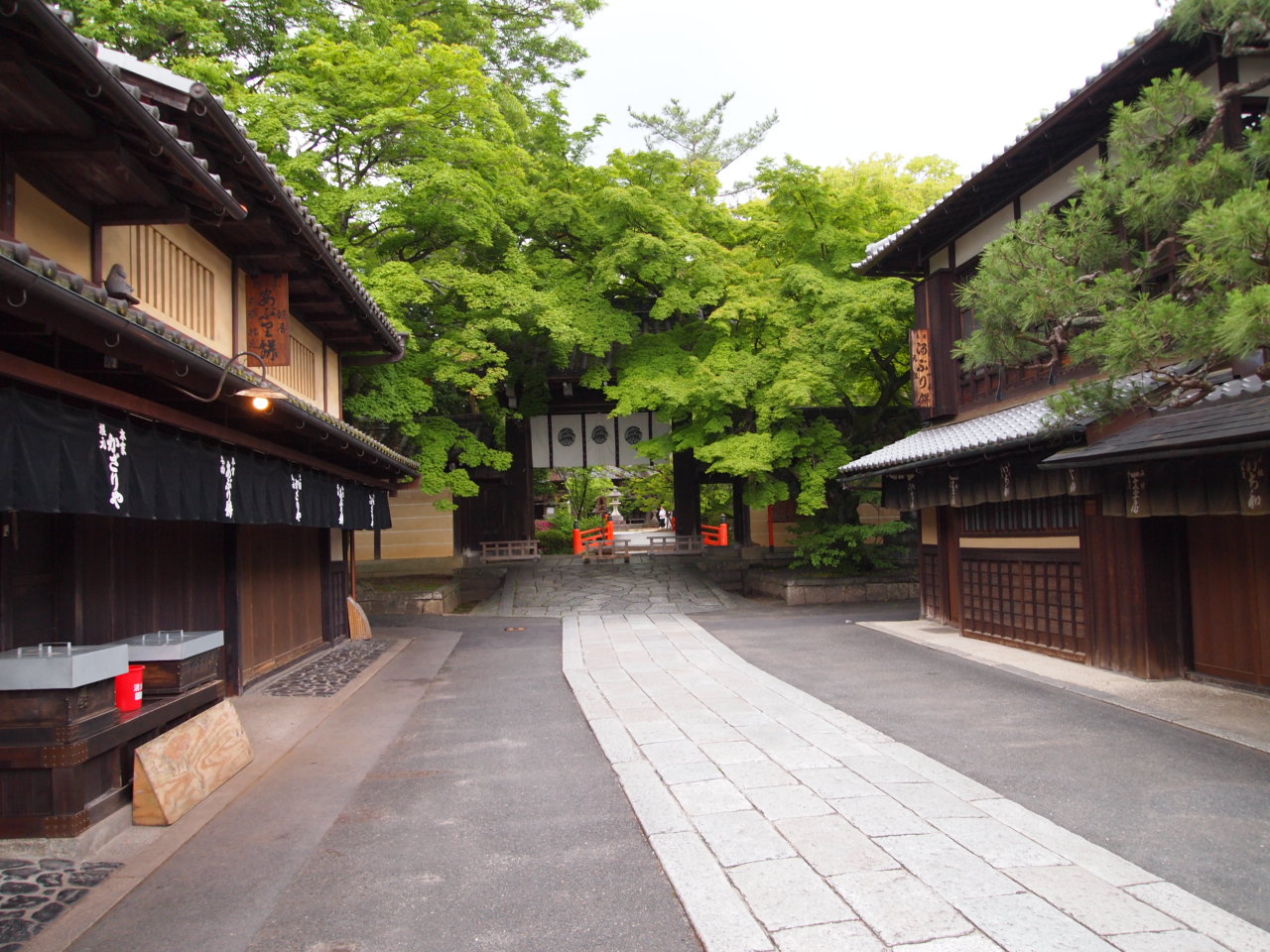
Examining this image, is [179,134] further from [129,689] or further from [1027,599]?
[1027,599]

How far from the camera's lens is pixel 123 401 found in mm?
5781

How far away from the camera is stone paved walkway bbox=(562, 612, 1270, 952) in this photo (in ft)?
12.8

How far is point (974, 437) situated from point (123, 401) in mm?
11104

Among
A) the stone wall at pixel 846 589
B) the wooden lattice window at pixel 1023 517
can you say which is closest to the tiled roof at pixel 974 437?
the wooden lattice window at pixel 1023 517

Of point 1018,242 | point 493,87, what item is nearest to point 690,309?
point 493,87

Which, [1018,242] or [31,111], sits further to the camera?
[1018,242]

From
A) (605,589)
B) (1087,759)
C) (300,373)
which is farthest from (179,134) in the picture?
(605,589)

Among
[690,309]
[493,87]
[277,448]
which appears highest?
[493,87]

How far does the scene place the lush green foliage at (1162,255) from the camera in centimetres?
562

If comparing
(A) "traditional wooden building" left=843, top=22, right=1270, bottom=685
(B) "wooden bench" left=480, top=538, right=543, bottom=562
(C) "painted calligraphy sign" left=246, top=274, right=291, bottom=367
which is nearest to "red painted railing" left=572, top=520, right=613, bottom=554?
(B) "wooden bench" left=480, top=538, right=543, bottom=562

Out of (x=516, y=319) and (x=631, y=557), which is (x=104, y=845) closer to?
(x=516, y=319)

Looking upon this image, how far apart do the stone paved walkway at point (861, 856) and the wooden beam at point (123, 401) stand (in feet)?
15.5

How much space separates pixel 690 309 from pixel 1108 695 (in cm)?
1300

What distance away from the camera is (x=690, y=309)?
19516 mm
